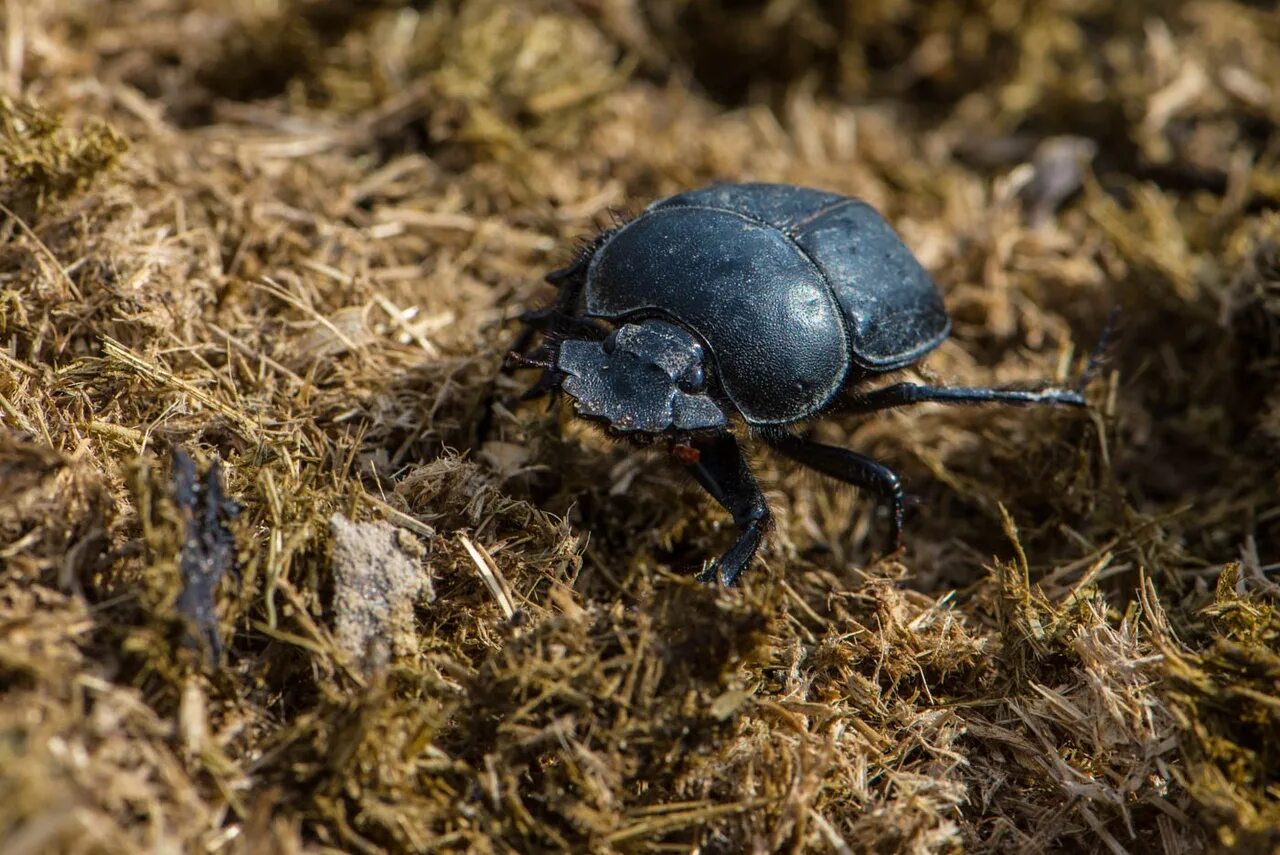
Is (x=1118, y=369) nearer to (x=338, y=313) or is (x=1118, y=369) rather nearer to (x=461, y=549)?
(x=461, y=549)

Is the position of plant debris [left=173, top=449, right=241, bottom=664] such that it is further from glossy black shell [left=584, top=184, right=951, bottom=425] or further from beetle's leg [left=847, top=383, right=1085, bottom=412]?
beetle's leg [left=847, top=383, right=1085, bottom=412]

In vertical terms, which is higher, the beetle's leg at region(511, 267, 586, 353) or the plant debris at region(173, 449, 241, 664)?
the plant debris at region(173, 449, 241, 664)

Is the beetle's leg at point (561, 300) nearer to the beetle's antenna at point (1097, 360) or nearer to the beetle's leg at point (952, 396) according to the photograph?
the beetle's leg at point (952, 396)

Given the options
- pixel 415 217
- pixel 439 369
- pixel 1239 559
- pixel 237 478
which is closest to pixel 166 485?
pixel 237 478

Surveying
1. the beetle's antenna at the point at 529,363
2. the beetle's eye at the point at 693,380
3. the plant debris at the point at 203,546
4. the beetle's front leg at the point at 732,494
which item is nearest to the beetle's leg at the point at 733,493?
the beetle's front leg at the point at 732,494

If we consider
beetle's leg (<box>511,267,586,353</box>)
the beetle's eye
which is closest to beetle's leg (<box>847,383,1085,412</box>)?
the beetle's eye

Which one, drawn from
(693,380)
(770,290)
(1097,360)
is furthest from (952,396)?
(693,380)

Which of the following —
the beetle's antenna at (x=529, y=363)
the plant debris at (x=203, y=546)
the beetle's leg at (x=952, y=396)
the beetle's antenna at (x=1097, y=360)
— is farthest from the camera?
the beetle's antenna at (x=1097, y=360)
